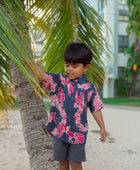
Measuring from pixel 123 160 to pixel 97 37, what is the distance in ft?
7.28

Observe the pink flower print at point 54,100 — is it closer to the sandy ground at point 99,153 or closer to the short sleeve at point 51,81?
the short sleeve at point 51,81

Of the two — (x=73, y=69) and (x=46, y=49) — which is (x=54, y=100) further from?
(x=46, y=49)

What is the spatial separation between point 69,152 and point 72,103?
1.31ft

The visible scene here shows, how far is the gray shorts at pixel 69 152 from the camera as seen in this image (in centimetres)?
193

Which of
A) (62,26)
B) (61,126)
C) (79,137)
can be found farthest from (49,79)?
(62,26)

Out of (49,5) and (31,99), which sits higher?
(49,5)

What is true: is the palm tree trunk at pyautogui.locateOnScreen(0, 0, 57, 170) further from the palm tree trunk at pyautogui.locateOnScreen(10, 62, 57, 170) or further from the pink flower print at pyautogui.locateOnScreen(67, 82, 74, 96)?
the pink flower print at pyautogui.locateOnScreen(67, 82, 74, 96)

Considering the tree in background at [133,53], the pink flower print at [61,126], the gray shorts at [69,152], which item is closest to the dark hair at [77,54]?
the pink flower print at [61,126]

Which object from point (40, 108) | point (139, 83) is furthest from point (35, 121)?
point (139, 83)

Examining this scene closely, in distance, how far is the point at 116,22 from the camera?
2778 cm

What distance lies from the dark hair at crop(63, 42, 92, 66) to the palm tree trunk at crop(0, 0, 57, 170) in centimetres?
86

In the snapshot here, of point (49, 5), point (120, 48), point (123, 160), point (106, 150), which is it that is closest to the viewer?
point (49, 5)

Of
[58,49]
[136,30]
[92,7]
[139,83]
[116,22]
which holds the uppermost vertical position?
[116,22]

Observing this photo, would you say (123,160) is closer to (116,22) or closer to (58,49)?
(58,49)
